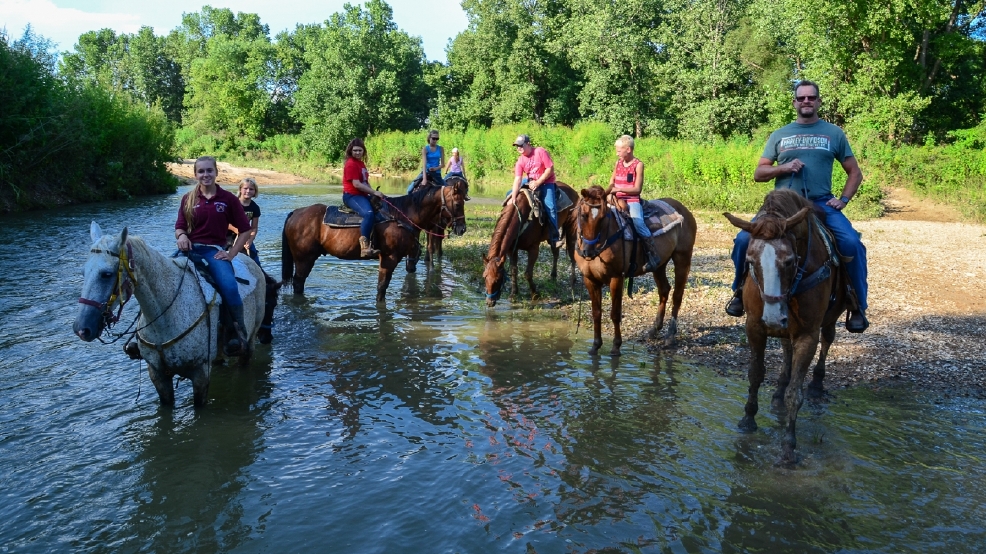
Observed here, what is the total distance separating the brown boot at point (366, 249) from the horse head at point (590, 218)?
4366 millimetres

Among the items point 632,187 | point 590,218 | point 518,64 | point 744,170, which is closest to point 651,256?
point 632,187

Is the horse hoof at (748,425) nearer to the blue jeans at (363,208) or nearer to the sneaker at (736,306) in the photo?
the sneaker at (736,306)

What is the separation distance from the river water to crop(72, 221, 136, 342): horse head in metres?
1.34

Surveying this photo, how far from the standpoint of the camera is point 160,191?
32.8 m

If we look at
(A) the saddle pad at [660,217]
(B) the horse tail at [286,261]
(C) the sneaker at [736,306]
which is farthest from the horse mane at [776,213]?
(B) the horse tail at [286,261]

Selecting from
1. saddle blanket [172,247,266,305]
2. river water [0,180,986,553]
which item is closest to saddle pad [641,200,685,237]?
river water [0,180,986,553]

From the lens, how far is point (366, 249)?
38.6ft

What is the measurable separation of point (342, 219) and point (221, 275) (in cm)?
547

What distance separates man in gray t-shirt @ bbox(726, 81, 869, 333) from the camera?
629 centimetres

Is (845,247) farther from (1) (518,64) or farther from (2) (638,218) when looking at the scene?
(1) (518,64)

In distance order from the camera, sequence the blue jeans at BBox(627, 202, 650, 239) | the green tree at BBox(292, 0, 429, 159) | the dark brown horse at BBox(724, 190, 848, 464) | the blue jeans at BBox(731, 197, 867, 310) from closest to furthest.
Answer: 1. the dark brown horse at BBox(724, 190, 848, 464)
2. the blue jeans at BBox(731, 197, 867, 310)
3. the blue jeans at BBox(627, 202, 650, 239)
4. the green tree at BBox(292, 0, 429, 159)

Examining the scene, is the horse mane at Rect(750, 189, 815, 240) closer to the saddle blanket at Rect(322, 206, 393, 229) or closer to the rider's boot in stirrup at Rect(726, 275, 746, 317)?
the rider's boot in stirrup at Rect(726, 275, 746, 317)

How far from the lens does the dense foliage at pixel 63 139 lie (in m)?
22.2

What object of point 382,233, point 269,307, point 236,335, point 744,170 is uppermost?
point 744,170
